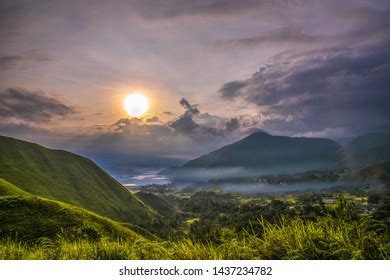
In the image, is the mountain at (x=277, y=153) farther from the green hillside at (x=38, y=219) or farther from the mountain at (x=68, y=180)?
the mountain at (x=68, y=180)

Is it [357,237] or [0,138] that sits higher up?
[0,138]

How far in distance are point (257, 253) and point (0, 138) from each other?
122627 millimetres

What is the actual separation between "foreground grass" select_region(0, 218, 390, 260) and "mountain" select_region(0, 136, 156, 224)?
7624 cm

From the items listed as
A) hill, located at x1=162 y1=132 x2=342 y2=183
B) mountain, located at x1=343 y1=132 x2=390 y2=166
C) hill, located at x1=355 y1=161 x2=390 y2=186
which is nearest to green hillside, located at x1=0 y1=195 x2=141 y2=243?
hill, located at x1=162 y1=132 x2=342 y2=183

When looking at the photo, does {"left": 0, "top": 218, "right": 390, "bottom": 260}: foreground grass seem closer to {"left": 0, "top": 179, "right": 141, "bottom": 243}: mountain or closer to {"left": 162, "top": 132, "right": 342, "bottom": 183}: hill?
{"left": 0, "top": 179, "right": 141, "bottom": 243}: mountain

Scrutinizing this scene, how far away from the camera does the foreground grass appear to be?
615cm

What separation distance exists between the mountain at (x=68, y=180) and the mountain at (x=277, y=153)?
30696 millimetres

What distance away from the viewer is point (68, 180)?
331 ft
